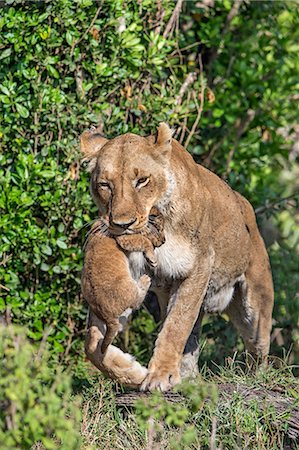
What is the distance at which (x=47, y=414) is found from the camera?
12.5ft

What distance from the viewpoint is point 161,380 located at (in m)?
5.40

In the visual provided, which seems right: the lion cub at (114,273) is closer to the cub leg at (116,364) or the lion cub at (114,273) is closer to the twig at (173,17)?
the cub leg at (116,364)

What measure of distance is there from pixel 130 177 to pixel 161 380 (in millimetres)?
1065

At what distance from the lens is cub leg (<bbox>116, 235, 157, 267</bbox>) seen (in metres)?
5.30

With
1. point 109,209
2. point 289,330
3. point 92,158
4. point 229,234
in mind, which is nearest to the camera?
point 109,209

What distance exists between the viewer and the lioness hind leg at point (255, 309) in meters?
6.79

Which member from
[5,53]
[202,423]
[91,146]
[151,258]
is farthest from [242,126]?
[202,423]

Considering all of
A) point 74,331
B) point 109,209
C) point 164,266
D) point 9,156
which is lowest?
point 74,331

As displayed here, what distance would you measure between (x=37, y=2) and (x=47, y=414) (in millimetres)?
3523

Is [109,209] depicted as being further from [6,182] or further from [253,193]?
[253,193]

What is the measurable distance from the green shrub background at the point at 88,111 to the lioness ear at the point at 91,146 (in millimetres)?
871

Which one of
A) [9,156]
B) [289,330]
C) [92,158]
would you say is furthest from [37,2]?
[289,330]

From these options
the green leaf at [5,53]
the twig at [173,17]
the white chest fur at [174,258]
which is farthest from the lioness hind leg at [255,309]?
the green leaf at [5,53]

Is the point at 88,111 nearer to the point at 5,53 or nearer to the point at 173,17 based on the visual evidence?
the point at 5,53
